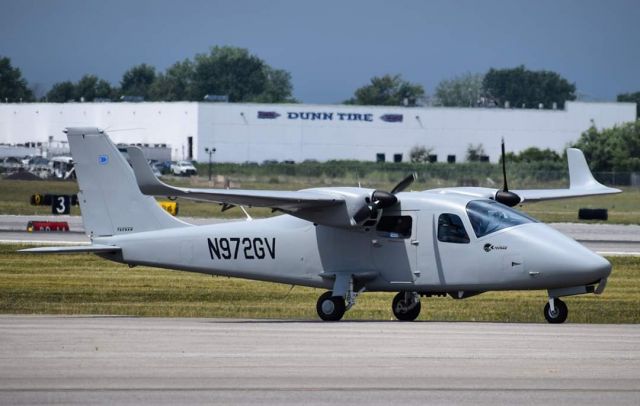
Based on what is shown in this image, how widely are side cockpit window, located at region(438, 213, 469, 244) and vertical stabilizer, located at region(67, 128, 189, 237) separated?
580 centimetres

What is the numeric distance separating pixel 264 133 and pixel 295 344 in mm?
98671

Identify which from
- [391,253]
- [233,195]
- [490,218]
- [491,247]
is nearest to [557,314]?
[491,247]

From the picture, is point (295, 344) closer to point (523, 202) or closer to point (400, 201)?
point (400, 201)

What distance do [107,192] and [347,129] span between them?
92.8m

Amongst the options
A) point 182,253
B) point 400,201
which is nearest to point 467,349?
point 400,201

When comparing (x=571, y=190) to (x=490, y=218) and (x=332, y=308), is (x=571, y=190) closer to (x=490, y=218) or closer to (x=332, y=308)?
(x=490, y=218)

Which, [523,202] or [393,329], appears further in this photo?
[523,202]

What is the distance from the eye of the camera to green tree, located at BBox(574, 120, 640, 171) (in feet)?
343

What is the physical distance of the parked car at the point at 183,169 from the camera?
340 feet

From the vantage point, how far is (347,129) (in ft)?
385

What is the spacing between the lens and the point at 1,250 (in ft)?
135

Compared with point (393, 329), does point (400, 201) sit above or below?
above

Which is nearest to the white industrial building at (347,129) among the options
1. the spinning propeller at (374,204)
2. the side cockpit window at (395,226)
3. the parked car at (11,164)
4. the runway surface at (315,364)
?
the parked car at (11,164)

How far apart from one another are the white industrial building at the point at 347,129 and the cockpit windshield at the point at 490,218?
3642 inches
